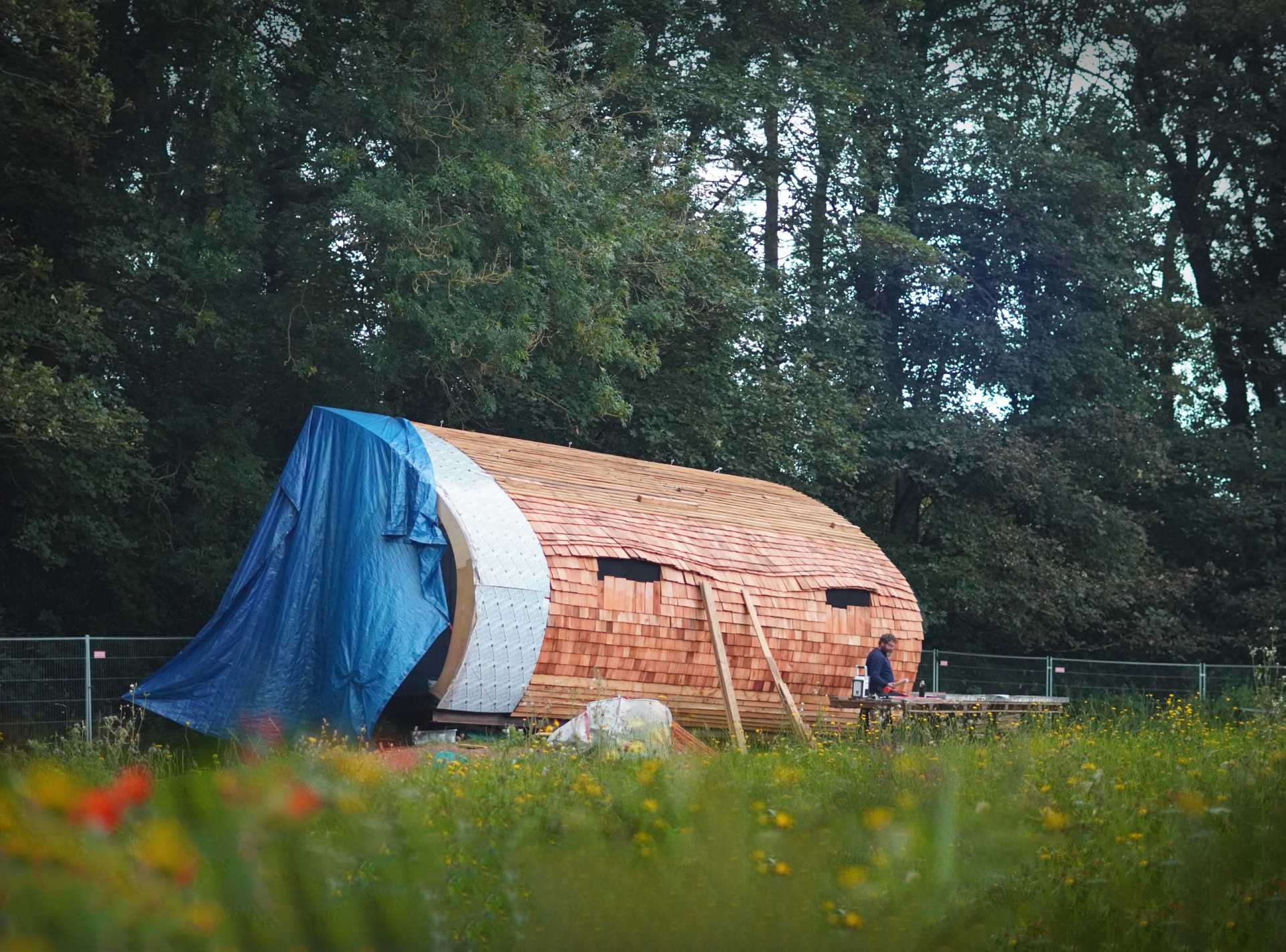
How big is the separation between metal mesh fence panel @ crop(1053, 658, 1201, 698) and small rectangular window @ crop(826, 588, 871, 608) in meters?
5.51

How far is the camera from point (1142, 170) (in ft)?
81.4

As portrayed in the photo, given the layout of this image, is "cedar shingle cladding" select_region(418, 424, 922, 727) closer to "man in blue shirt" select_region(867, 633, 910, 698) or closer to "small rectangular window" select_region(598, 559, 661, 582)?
"small rectangular window" select_region(598, 559, 661, 582)

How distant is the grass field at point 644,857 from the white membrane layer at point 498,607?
14.8 feet

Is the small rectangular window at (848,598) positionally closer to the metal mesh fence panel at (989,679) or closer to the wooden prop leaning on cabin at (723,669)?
the wooden prop leaning on cabin at (723,669)

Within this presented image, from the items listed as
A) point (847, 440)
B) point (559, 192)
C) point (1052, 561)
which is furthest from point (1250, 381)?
point (559, 192)

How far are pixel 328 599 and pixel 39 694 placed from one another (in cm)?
332

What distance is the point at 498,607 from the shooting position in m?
11.8

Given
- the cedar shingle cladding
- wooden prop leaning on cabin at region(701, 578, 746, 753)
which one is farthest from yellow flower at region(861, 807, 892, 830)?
wooden prop leaning on cabin at region(701, 578, 746, 753)

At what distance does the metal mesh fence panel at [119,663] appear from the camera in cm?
1401

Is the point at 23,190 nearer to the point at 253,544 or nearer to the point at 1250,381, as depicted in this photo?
the point at 253,544

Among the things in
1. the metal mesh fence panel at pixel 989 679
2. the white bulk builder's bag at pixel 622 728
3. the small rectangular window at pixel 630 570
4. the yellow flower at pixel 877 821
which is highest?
the small rectangular window at pixel 630 570

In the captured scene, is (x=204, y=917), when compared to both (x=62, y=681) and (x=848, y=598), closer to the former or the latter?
(x=62, y=681)

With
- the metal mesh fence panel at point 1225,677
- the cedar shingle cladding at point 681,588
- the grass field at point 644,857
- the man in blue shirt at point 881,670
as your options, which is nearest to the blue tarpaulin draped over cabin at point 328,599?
the cedar shingle cladding at point 681,588

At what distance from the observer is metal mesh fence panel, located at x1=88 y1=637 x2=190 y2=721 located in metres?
14.0
